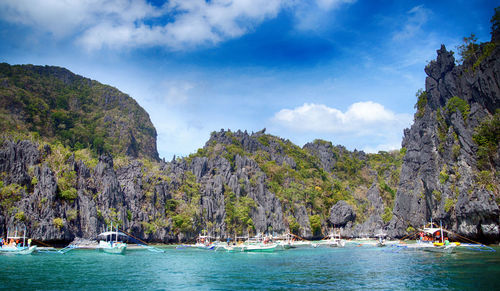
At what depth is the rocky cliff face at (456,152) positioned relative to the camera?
60906 mm

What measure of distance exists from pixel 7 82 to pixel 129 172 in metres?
67.9

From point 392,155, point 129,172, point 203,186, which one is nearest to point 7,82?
point 129,172

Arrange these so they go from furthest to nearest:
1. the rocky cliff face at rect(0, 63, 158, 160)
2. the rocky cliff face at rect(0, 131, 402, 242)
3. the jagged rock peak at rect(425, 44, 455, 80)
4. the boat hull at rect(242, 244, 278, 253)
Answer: the rocky cliff face at rect(0, 63, 158, 160)
the jagged rock peak at rect(425, 44, 455, 80)
the rocky cliff face at rect(0, 131, 402, 242)
the boat hull at rect(242, 244, 278, 253)

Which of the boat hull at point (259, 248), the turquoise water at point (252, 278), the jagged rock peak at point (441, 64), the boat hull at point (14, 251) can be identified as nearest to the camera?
the turquoise water at point (252, 278)

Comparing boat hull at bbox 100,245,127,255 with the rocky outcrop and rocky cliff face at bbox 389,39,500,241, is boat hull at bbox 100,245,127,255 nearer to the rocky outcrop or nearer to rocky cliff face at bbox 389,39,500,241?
rocky cliff face at bbox 389,39,500,241

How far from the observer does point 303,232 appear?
387 ft

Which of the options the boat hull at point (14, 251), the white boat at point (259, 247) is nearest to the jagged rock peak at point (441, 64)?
the white boat at point (259, 247)

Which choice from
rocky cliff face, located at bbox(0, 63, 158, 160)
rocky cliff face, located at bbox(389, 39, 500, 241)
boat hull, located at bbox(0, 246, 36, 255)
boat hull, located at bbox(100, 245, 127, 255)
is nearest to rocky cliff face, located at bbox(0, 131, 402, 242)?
boat hull, located at bbox(0, 246, 36, 255)

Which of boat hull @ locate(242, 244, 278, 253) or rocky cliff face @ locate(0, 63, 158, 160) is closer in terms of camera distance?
boat hull @ locate(242, 244, 278, 253)

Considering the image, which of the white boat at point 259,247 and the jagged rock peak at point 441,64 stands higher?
the jagged rock peak at point 441,64

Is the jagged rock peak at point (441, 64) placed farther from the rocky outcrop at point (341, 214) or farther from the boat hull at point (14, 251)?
the boat hull at point (14, 251)

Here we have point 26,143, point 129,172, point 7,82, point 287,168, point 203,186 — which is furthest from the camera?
point 287,168

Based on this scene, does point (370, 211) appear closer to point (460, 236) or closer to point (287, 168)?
point (287, 168)

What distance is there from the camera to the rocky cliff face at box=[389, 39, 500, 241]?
60906mm
